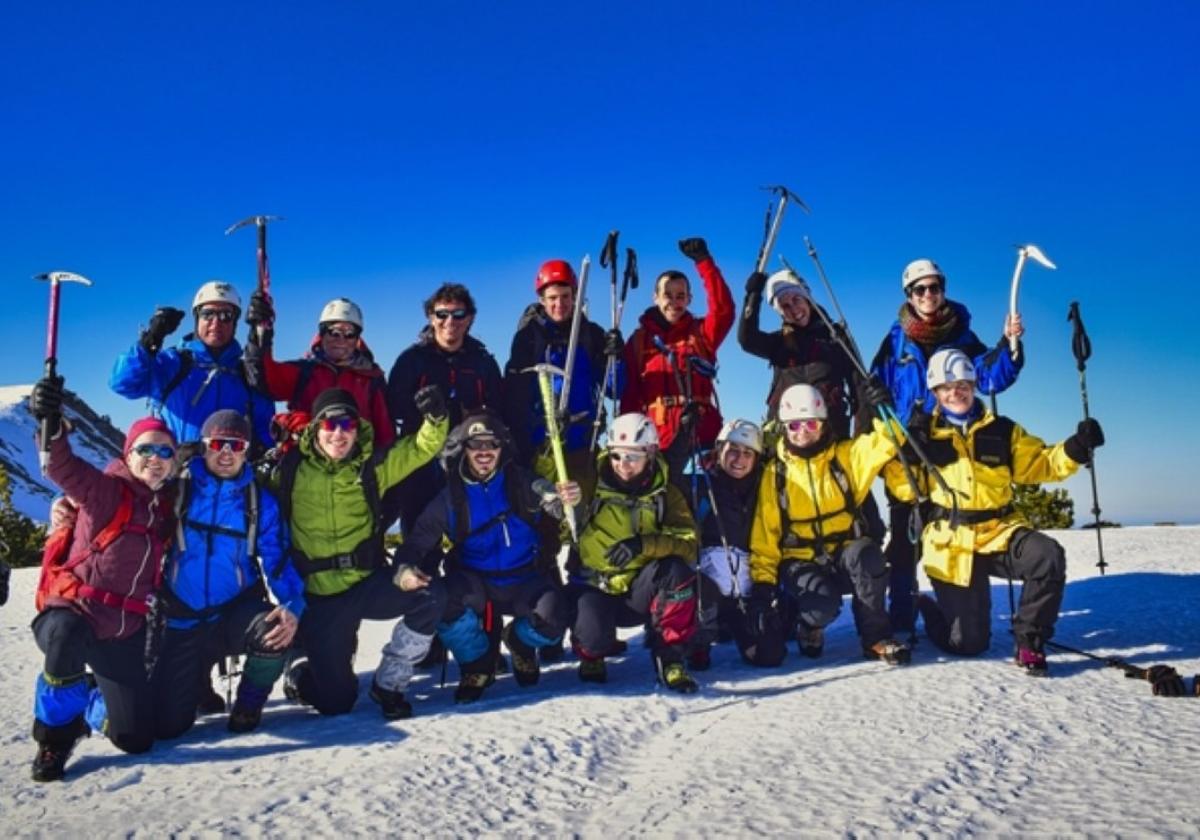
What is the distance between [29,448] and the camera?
176 m

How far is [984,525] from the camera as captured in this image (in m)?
5.79

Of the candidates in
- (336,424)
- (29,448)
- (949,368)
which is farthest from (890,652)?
(29,448)

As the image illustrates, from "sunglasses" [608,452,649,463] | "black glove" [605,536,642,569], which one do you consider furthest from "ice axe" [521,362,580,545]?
"sunglasses" [608,452,649,463]

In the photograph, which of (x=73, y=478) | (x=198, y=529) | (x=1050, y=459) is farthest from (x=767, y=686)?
(x=73, y=478)

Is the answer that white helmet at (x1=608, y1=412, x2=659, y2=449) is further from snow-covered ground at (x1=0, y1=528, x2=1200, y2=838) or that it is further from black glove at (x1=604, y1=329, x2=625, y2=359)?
snow-covered ground at (x1=0, y1=528, x2=1200, y2=838)

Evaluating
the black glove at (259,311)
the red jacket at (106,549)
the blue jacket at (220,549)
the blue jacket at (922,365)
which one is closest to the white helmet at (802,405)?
the blue jacket at (922,365)

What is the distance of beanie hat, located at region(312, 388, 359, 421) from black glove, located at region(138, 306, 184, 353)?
4.98ft

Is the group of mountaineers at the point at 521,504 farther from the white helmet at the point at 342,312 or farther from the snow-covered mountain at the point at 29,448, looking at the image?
the snow-covered mountain at the point at 29,448

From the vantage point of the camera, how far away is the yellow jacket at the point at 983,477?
18.8 feet

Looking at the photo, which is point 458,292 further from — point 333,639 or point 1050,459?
point 1050,459

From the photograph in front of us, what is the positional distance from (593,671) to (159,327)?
4025 mm

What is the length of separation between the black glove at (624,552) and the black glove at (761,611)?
0.96 meters

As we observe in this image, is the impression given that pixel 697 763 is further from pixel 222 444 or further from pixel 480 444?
pixel 222 444

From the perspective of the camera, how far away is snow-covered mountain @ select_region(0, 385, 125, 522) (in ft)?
453
